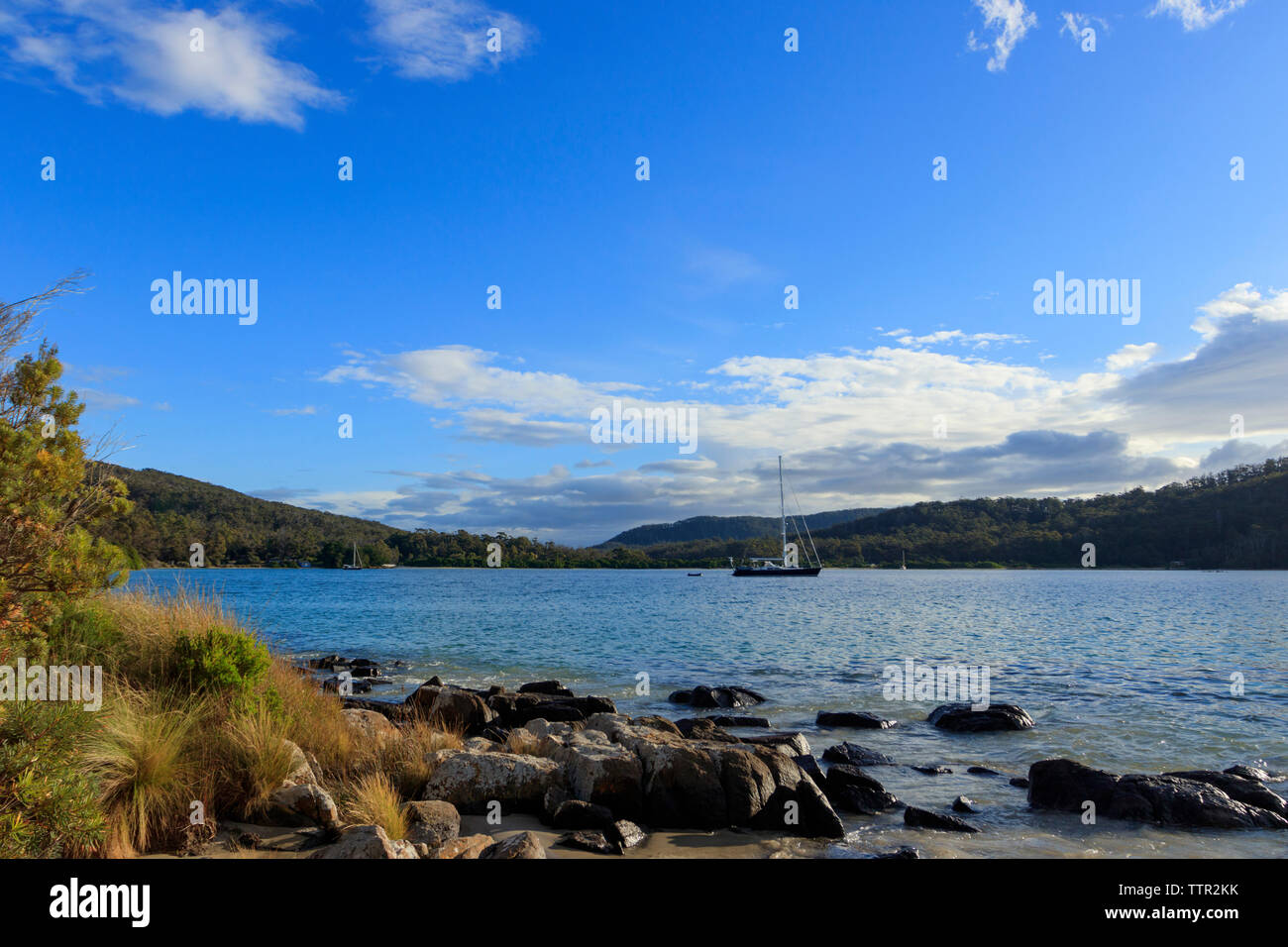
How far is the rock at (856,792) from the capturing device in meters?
10.4

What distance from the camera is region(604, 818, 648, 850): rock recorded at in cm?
825

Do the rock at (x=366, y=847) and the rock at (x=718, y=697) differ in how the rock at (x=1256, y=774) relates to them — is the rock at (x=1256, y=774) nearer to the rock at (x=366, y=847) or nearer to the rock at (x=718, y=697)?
the rock at (x=718, y=697)

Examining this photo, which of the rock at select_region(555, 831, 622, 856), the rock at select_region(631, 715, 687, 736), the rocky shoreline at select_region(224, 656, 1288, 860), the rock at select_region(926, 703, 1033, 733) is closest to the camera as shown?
the rocky shoreline at select_region(224, 656, 1288, 860)

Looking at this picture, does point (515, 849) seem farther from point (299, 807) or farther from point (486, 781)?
point (299, 807)

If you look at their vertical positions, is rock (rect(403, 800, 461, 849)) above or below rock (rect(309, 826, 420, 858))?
below

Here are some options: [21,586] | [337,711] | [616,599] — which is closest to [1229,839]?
[337,711]

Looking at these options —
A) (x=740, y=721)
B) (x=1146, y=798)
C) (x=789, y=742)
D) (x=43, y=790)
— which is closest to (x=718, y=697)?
(x=740, y=721)

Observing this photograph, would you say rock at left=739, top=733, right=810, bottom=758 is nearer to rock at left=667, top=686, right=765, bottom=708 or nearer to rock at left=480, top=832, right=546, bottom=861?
rock at left=667, top=686, right=765, bottom=708

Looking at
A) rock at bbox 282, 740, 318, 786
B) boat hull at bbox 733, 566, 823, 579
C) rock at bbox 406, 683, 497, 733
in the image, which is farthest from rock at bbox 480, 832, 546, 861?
boat hull at bbox 733, 566, 823, 579

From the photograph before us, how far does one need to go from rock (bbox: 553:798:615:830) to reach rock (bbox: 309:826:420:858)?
2.31m

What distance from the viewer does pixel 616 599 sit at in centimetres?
7231

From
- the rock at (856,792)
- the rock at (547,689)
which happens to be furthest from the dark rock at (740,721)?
the rock at (856,792)
